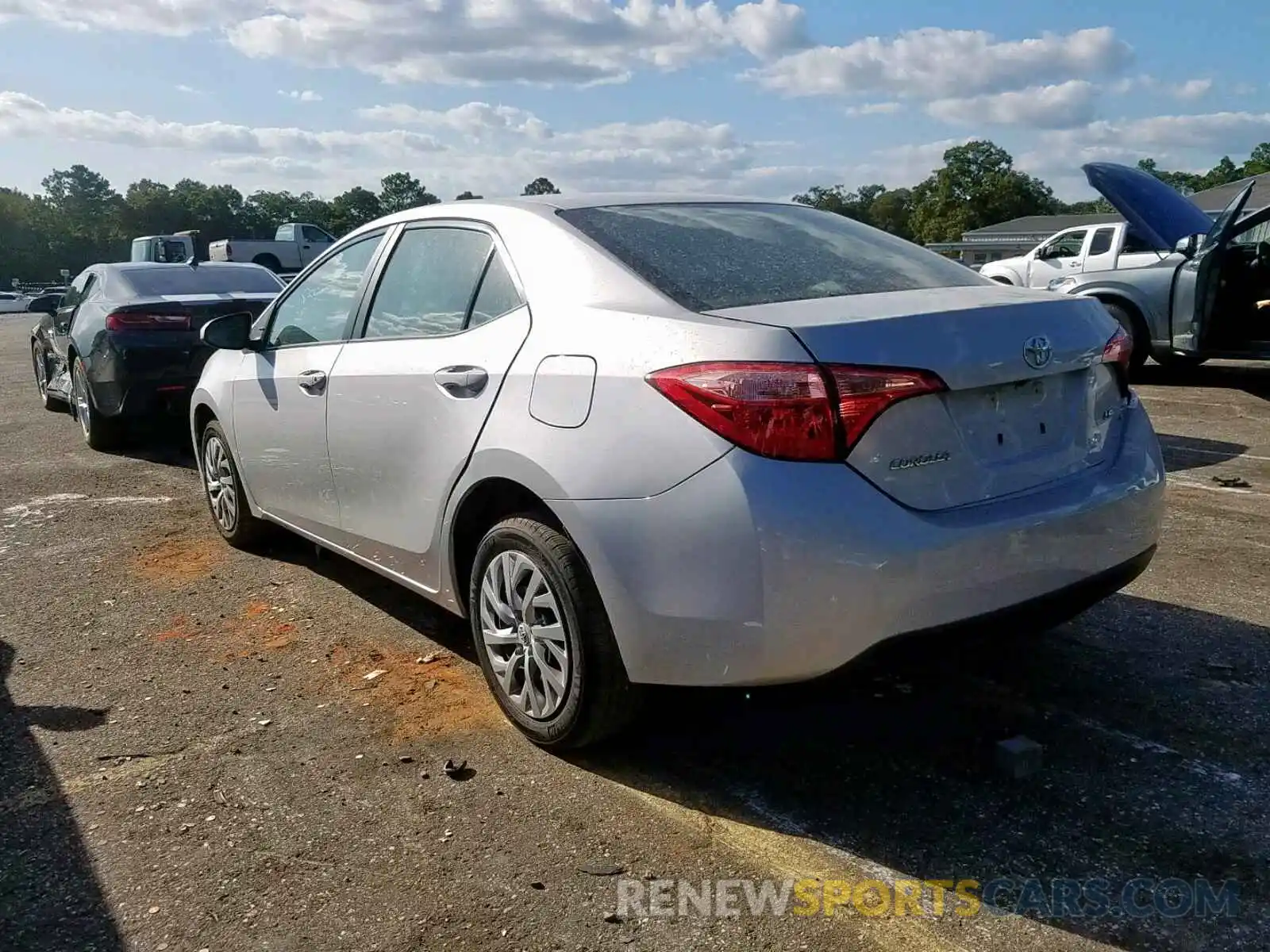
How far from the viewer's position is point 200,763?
10.8 ft

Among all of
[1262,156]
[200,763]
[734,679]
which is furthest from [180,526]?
[1262,156]

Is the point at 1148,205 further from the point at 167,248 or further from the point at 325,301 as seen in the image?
the point at 167,248

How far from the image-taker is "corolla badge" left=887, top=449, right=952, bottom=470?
2627 millimetres

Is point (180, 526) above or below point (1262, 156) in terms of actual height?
below

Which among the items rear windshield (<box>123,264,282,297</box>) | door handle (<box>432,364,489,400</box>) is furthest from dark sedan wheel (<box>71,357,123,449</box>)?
door handle (<box>432,364,489,400</box>)

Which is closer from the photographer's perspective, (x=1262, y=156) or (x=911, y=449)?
(x=911, y=449)

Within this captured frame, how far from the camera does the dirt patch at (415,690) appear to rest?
3516 mm

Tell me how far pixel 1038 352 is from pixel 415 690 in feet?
7.63

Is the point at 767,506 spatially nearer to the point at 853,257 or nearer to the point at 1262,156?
the point at 853,257

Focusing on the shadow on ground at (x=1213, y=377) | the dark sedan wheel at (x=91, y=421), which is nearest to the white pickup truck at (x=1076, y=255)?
the shadow on ground at (x=1213, y=377)

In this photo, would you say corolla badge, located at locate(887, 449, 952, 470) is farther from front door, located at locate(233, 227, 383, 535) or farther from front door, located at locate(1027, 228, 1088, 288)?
front door, located at locate(1027, 228, 1088, 288)

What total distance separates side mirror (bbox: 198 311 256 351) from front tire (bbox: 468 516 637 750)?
7.11 feet

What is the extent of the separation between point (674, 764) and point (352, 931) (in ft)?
3.50

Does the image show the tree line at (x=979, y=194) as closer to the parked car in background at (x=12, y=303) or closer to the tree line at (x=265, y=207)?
the tree line at (x=265, y=207)
